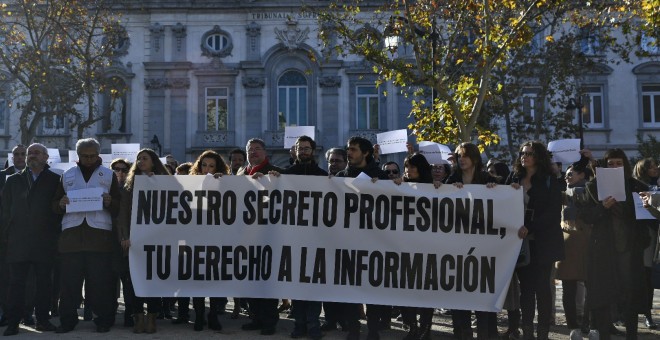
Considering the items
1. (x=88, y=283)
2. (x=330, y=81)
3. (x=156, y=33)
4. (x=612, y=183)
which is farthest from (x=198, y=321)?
(x=156, y=33)

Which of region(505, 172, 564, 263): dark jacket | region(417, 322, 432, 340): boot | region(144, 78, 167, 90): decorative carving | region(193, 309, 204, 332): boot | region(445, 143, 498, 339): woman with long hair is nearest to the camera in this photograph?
region(505, 172, 564, 263): dark jacket

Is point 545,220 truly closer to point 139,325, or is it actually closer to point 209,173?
point 209,173

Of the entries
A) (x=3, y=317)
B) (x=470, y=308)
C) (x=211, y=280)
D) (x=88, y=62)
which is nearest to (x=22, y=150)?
(x=3, y=317)

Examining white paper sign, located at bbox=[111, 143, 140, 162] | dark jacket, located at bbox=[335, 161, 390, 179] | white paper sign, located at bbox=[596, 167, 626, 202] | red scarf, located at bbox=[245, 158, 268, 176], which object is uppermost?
white paper sign, located at bbox=[111, 143, 140, 162]

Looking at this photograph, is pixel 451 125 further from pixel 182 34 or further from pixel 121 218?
pixel 182 34

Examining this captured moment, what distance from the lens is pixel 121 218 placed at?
9.27 metres

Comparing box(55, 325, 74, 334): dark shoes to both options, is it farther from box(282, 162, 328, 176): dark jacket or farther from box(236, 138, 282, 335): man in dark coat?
box(282, 162, 328, 176): dark jacket

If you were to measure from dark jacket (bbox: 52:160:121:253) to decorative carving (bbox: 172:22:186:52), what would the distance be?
2848 centimetres

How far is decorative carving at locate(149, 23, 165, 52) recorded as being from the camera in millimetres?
37062

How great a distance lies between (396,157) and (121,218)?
27.4m

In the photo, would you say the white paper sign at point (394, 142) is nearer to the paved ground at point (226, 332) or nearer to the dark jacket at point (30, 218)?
the paved ground at point (226, 332)

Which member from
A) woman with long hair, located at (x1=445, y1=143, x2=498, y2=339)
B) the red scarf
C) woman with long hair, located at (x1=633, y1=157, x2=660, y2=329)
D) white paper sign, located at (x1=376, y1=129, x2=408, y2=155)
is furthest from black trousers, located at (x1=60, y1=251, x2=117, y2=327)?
white paper sign, located at (x1=376, y1=129, x2=408, y2=155)

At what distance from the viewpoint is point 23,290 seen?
9.48m

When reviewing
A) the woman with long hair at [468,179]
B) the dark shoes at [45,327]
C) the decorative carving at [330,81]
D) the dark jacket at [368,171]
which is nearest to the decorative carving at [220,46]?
the decorative carving at [330,81]
